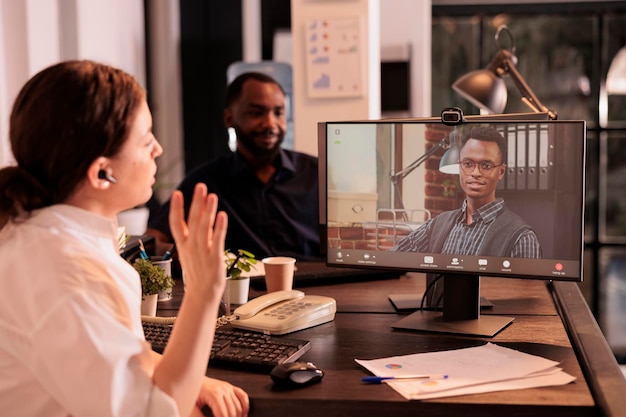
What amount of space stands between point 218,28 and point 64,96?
13.4ft

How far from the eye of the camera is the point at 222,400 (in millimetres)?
1424

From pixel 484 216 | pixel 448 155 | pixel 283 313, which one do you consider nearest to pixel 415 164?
pixel 448 155

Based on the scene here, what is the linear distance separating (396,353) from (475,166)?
45 cm

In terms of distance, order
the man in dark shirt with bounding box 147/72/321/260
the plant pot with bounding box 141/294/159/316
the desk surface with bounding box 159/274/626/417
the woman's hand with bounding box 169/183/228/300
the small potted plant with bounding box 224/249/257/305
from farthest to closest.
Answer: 1. the man in dark shirt with bounding box 147/72/321/260
2. the small potted plant with bounding box 224/249/257/305
3. the plant pot with bounding box 141/294/159/316
4. the desk surface with bounding box 159/274/626/417
5. the woman's hand with bounding box 169/183/228/300

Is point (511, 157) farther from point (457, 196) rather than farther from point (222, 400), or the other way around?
point (222, 400)

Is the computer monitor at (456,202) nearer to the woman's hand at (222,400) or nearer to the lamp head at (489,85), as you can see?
the woman's hand at (222,400)

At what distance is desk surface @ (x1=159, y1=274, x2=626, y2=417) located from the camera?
1.40 m

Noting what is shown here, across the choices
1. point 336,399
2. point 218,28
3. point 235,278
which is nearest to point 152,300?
point 235,278

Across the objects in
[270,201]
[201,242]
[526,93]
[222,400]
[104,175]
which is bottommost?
[222,400]

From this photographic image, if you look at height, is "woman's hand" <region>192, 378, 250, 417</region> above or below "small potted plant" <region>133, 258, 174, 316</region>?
below

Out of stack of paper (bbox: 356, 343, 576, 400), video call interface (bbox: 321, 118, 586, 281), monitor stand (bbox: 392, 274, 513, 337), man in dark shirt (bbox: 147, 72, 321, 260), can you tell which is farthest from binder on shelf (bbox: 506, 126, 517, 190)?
man in dark shirt (bbox: 147, 72, 321, 260)

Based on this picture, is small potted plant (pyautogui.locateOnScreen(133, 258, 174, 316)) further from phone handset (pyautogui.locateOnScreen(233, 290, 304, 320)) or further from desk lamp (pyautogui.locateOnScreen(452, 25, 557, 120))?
desk lamp (pyautogui.locateOnScreen(452, 25, 557, 120))

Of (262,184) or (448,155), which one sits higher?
(448,155)

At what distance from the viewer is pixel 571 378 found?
151 centimetres
